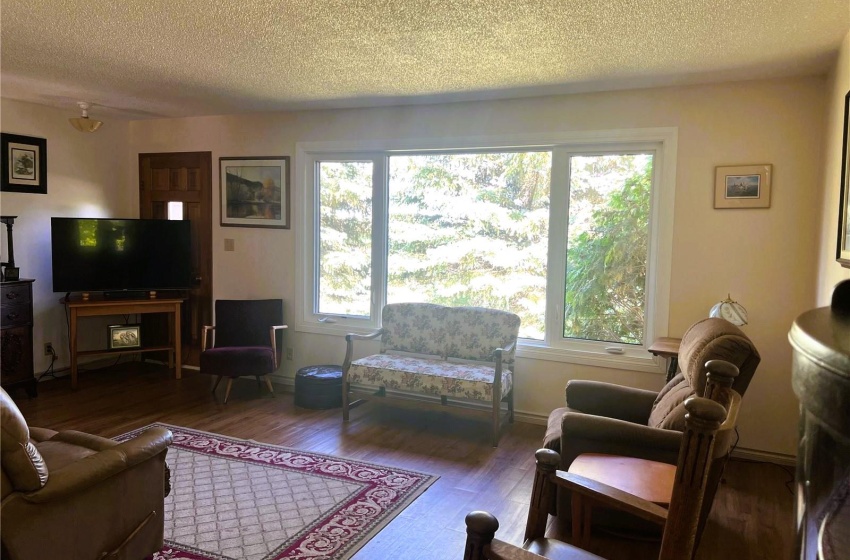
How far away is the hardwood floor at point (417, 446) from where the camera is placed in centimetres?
275

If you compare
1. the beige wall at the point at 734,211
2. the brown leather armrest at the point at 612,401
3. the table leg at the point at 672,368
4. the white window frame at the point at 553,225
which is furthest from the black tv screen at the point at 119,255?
the table leg at the point at 672,368

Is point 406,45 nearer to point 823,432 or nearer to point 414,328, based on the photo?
point 414,328

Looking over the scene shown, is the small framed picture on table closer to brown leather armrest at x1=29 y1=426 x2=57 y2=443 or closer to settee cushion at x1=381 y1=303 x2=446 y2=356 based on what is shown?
settee cushion at x1=381 y1=303 x2=446 y2=356

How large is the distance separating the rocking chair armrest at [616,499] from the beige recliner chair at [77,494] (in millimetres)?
1580

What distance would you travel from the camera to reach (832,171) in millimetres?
3064

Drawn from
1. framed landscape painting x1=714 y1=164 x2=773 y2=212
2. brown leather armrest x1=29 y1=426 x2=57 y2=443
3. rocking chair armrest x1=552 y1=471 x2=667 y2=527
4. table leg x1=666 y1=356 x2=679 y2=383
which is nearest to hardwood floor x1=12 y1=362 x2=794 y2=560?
table leg x1=666 y1=356 x2=679 y2=383

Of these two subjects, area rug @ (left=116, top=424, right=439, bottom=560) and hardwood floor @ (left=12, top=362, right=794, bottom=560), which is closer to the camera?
area rug @ (left=116, top=424, right=439, bottom=560)

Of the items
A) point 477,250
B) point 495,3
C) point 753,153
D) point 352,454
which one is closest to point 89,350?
point 352,454

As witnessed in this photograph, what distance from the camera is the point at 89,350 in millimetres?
5641

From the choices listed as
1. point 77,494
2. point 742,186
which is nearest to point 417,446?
point 77,494

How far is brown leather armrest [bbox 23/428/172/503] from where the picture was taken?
191 cm

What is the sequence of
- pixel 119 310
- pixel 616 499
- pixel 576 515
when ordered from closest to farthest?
pixel 616 499 → pixel 576 515 → pixel 119 310

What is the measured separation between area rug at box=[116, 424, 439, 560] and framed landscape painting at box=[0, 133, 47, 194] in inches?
102

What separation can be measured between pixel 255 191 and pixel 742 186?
13.0ft
